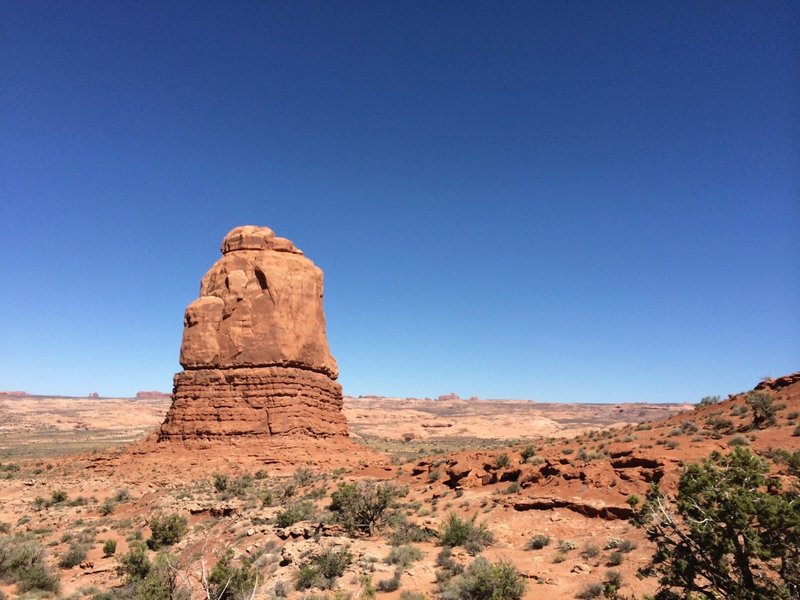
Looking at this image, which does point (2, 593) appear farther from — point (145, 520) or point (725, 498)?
point (725, 498)

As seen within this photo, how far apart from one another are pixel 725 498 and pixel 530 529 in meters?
7.68

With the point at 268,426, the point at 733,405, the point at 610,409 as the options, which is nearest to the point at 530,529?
the point at 733,405

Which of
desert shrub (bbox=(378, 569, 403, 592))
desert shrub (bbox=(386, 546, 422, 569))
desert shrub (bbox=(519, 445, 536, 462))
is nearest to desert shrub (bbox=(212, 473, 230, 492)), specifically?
desert shrub (bbox=(386, 546, 422, 569))

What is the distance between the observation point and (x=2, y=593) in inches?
423

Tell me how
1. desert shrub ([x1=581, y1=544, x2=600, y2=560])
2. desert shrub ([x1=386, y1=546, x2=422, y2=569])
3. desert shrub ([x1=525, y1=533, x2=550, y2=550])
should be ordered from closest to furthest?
desert shrub ([x1=581, y1=544, x2=600, y2=560]) → desert shrub ([x1=386, y1=546, x2=422, y2=569]) → desert shrub ([x1=525, y1=533, x2=550, y2=550])

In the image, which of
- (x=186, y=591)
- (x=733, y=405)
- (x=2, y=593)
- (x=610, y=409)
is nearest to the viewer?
(x=186, y=591)

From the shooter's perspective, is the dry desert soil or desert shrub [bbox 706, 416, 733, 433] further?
desert shrub [bbox 706, 416, 733, 433]

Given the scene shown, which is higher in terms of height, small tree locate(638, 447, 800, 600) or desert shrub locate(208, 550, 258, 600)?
small tree locate(638, 447, 800, 600)

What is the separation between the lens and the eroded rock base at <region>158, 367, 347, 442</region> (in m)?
28.4

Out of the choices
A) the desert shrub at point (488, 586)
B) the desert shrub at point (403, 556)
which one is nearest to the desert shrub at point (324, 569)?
the desert shrub at point (403, 556)

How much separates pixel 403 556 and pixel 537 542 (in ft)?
11.2

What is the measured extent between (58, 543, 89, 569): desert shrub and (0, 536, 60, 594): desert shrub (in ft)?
1.90

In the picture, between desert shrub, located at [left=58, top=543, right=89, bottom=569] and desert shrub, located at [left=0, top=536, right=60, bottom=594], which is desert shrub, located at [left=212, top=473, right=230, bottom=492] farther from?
desert shrub, located at [left=0, top=536, right=60, bottom=594]

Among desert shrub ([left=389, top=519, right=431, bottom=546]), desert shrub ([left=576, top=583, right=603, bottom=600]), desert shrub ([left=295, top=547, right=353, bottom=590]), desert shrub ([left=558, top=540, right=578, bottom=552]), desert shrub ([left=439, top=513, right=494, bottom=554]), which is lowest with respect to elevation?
desert shrub ([left=389, top=519, right=431, bottom=546])
